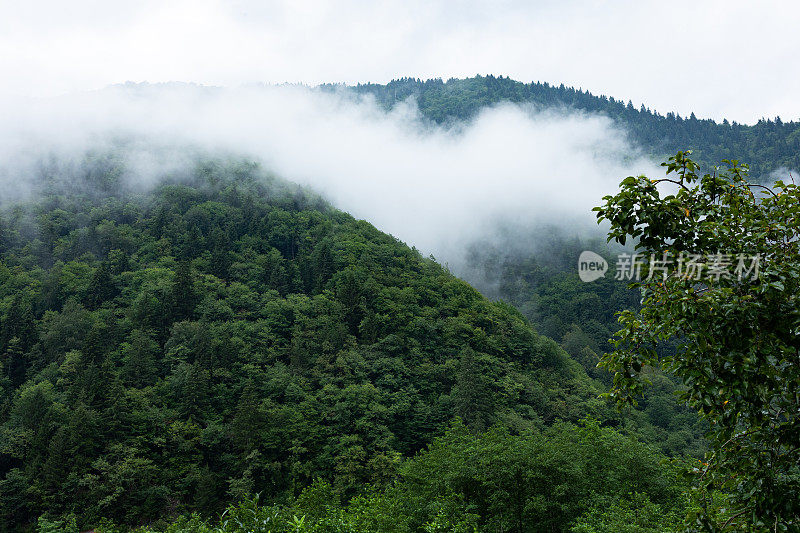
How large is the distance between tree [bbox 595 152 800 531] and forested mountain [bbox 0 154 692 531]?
17670mm

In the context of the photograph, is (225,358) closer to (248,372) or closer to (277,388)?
(248,372)

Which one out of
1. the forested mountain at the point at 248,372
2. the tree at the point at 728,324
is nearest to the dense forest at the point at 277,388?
the forested mountain at the point at 248,372

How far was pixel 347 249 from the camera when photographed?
2854 inches

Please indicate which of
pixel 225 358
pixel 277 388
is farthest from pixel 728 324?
pixel 225 358

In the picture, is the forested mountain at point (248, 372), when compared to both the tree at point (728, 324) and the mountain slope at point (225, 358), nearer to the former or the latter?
the mountain slope at point (225, 358)

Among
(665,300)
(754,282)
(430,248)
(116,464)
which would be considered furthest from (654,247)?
(430,248)

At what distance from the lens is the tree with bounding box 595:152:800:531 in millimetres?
3807

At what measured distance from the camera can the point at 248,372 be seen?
49.6 m

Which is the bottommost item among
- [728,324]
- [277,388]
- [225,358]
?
[277,388]

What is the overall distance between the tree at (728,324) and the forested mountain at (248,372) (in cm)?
1767

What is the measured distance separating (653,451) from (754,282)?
89.2 feet

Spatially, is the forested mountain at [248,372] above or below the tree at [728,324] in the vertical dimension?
below

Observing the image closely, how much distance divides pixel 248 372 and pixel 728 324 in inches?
1971

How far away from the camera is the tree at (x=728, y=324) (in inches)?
150
